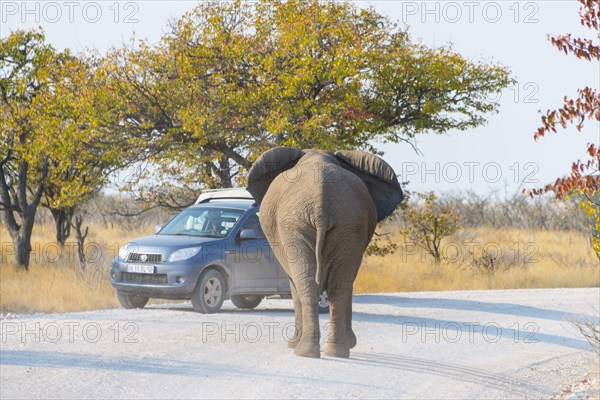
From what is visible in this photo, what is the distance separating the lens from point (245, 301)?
16.5 metres

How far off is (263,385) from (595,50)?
446cm

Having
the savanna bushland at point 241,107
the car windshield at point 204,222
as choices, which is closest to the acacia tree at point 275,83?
the savanna bushland at point 241,107

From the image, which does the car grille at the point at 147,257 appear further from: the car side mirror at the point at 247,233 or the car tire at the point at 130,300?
the car side mirror at the point at 247,233

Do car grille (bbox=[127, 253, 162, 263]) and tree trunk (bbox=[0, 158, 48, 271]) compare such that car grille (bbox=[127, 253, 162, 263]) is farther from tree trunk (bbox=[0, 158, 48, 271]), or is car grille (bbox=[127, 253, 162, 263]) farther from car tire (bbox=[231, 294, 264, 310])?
tree trunk (bbox=[0, 158, 48, 271])

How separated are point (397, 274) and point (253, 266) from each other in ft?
30.5

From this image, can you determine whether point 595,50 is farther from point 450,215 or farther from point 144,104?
point 450,215

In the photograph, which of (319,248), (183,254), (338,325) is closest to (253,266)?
(183,254)

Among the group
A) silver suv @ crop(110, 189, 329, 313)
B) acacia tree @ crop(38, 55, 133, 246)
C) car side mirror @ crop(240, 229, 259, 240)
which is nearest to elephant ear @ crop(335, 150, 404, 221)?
car side mirror @ crop(240, 229, 259, 240)

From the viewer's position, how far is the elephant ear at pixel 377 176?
11309 millimetres

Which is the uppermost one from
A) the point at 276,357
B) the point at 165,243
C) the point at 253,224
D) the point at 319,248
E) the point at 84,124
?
the point at 84,124

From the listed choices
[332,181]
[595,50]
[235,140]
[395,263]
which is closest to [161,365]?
[332,181]

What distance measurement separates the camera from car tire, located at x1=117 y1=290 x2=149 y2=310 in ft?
51.2

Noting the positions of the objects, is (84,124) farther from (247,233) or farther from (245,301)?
(247,233)

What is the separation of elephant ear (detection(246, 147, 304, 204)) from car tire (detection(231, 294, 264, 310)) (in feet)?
16.6
